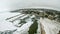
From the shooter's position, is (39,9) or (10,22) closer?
(10,22)

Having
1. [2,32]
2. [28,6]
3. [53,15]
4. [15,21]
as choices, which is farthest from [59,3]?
[2,32]

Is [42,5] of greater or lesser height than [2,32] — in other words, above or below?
above

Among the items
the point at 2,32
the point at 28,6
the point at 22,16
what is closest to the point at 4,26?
the point at 2,32

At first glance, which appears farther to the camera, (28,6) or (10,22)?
(28,6)

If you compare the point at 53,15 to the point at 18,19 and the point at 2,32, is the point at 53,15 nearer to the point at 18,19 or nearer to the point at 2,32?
the point at 18,19

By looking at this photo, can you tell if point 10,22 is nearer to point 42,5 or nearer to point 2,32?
point 2,32

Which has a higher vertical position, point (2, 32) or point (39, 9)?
point (39, 9)

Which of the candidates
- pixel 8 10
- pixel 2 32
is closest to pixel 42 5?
pixel 8 10
